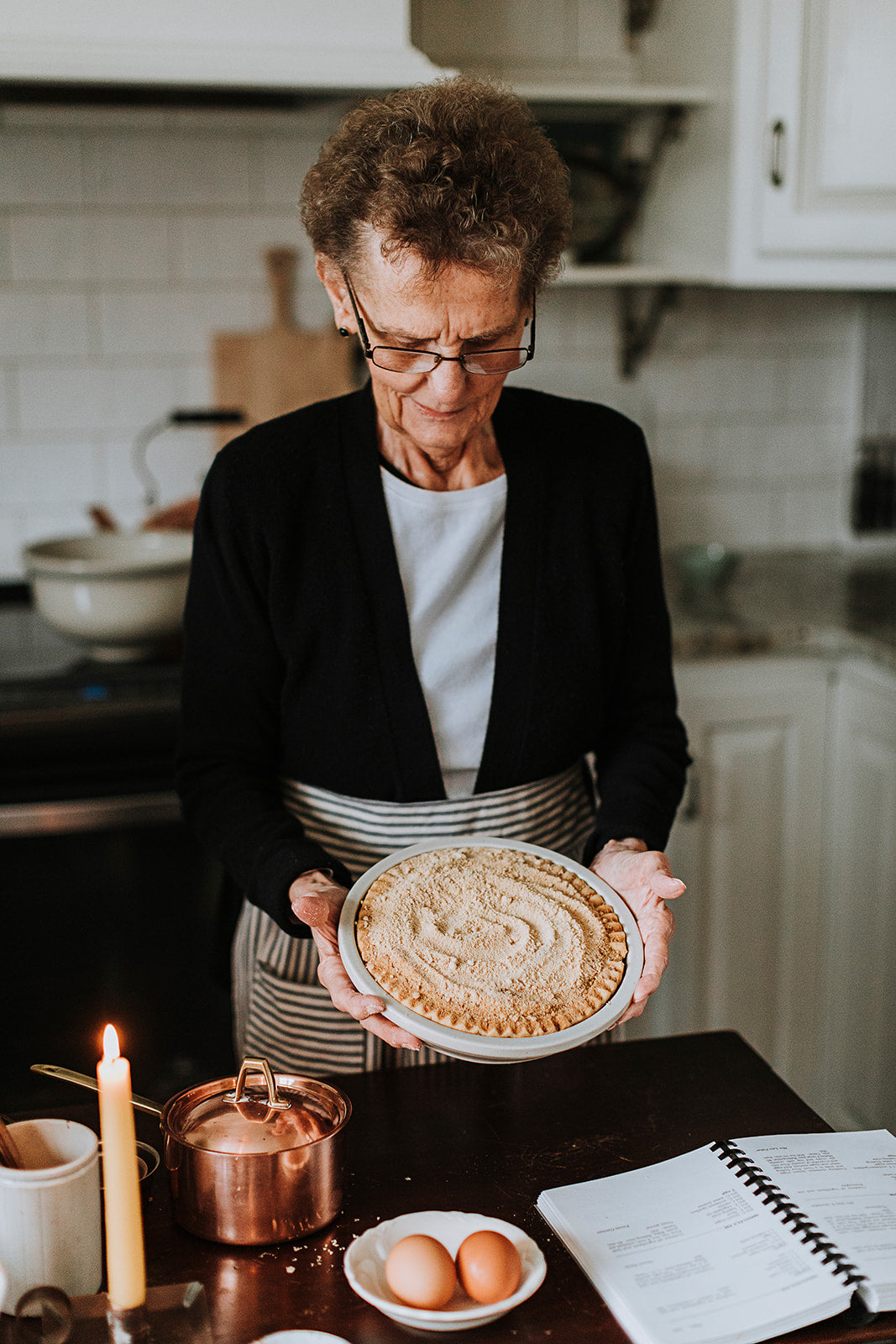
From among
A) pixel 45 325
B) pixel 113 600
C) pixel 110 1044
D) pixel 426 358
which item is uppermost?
pixel 45 325

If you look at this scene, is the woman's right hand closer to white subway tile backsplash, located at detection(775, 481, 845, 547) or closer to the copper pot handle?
the copper pot handle

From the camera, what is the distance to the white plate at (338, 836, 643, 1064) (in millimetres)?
894

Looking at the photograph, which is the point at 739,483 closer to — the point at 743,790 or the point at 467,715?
the point at 743,790

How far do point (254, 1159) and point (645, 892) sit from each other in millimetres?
420

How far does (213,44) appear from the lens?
5.96 ft

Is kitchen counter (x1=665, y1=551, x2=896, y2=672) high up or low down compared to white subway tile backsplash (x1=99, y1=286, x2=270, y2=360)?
down

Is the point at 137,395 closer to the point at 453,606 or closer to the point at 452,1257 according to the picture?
the point at 453,606

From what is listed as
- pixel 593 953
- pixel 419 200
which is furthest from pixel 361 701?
pixel 419 200

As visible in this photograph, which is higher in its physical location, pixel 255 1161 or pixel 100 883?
pixel 255 1161

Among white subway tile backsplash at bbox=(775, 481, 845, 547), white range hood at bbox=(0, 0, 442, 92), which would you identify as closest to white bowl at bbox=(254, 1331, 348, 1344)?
white range hood at bbox=(0, 0, 442, 92)

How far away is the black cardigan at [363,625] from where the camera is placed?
4.07 ft

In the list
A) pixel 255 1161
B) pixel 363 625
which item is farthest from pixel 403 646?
pixel 255 1161

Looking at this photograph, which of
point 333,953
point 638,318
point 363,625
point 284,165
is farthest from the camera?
point 638,318

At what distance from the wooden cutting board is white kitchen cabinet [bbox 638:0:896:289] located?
73cm
